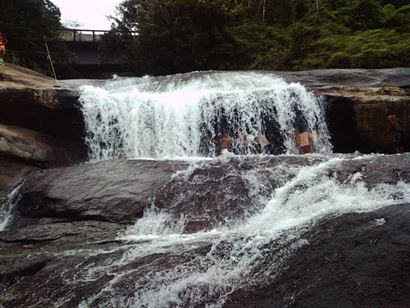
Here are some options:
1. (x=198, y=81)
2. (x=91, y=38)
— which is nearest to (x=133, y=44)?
(x=91, y=38)

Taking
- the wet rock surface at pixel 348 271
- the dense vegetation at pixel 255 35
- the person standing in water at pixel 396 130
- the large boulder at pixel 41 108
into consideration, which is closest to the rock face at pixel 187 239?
the wet rock surface at pixel 348 271

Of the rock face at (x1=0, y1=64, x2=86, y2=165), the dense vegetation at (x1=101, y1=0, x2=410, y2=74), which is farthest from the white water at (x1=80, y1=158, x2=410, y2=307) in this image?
the dense vegetation at (x1=101, y1=0, x2=410, y2=74)

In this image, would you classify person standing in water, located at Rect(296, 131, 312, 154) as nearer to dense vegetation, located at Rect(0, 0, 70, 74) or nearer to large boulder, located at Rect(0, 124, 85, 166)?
large boulder, located at Rect(0, 124, 85, 166)

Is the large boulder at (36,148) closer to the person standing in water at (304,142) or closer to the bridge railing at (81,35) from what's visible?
the person standing in water at (304,142)

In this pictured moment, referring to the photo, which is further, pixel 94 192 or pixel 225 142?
pixel 225 142

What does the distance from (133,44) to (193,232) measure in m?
19.7

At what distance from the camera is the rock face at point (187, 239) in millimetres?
4488

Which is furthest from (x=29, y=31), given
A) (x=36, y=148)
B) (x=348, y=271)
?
(x=348, y=271)

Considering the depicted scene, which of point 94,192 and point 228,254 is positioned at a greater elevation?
point 228,254

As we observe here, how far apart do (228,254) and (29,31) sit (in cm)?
1983

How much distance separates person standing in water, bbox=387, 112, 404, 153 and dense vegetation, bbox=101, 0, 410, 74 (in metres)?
6.33

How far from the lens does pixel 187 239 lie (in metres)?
6.34

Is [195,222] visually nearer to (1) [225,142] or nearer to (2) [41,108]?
(1) [225,142]

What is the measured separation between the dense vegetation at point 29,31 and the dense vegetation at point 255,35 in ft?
14.4
